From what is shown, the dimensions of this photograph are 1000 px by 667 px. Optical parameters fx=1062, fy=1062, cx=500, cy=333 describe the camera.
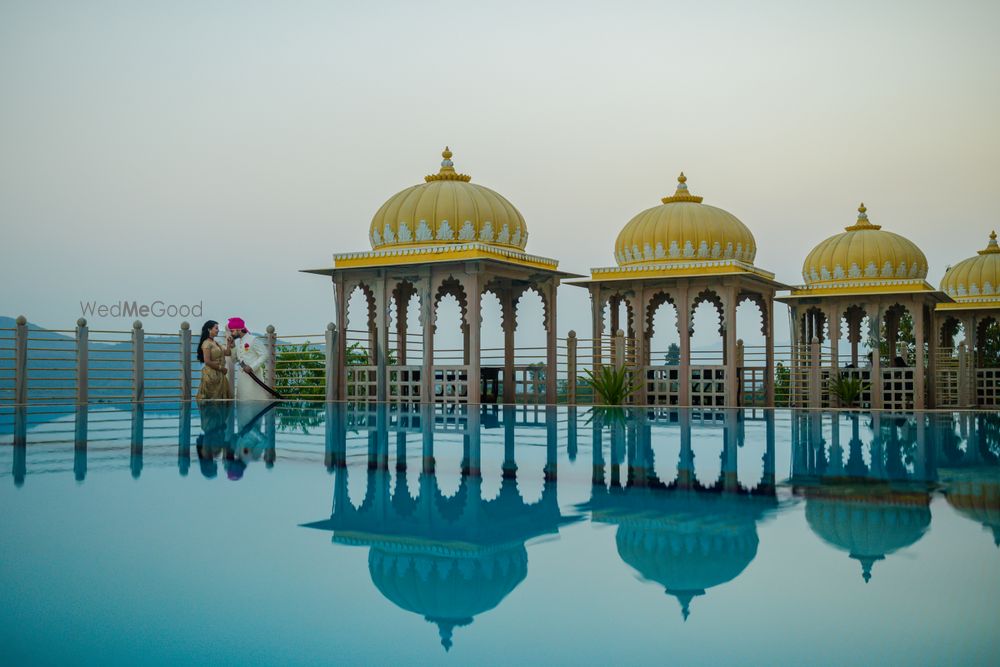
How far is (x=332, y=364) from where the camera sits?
2119cm

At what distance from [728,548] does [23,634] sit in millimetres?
2894

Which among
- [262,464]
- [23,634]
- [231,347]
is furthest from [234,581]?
[231,347]

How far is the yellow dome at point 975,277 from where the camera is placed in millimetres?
27859

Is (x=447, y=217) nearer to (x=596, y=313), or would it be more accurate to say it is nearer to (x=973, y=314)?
(x=596, y=313)

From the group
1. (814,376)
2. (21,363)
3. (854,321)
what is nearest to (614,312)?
(814,376)

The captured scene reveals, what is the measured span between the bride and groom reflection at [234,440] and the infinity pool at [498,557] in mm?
99

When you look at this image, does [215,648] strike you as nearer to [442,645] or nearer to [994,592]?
[442,645]

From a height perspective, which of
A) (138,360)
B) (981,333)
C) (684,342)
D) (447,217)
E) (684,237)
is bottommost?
(138,360)

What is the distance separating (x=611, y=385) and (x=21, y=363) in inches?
425

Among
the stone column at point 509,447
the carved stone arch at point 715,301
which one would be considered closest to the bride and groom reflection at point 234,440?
the stone column at point 509,447

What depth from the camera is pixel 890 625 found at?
3.55m

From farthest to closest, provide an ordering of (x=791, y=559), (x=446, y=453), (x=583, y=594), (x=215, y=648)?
(x=446, y=453)
(x=791, y=559)
(x=583, y=594)
(x=215, y=648)

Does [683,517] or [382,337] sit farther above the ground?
[382,337]

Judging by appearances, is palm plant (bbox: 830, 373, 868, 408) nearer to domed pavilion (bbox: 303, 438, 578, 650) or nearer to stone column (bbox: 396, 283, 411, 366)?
stone column (bbox: 396, 283, 411, 366)
